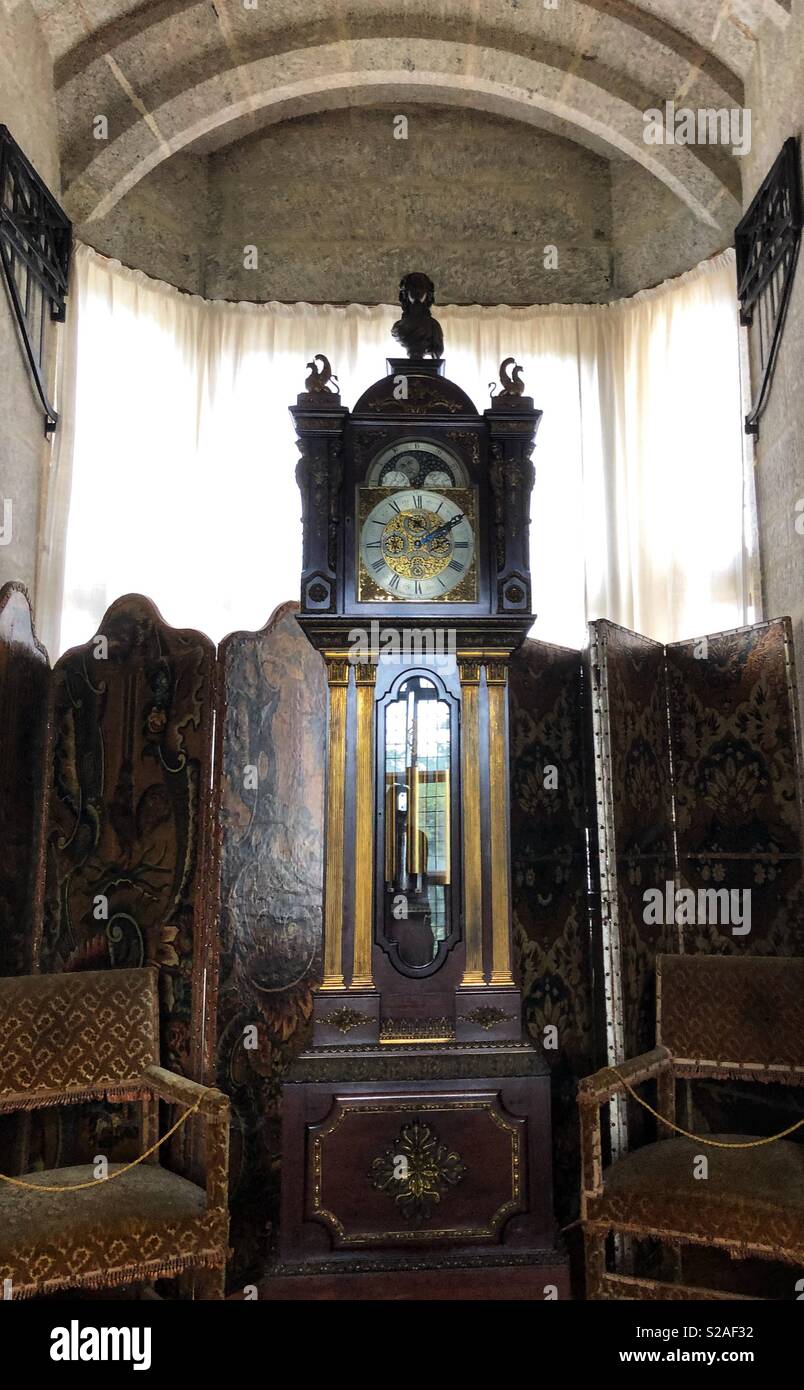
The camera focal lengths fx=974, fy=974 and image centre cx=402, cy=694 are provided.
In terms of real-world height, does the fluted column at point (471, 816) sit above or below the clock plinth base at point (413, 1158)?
above

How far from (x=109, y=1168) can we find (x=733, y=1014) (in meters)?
2.05

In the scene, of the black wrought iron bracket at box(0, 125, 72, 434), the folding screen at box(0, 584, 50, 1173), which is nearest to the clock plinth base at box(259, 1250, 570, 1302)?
the folding screen at box(0, 584, 50, 1173)

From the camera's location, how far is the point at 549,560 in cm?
466

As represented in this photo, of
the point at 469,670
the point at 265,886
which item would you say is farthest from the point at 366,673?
the point at 265,886

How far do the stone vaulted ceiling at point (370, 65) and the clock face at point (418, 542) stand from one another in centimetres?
234

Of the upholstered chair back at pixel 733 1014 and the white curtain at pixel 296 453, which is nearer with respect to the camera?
the upholstered chair back at pixel 733 1014

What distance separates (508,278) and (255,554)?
197cm

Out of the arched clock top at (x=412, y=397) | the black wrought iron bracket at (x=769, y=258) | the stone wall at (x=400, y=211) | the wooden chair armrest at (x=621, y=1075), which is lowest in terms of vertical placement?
the wooden chair armrest at (x=621, y=1075)

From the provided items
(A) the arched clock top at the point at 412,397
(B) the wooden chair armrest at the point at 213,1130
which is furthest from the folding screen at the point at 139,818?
(A) the arched clock top at the point at 412,397

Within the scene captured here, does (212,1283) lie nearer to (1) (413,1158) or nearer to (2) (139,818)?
(1) (413,1158)

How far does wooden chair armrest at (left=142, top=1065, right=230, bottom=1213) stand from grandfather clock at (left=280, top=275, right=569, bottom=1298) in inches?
7.0

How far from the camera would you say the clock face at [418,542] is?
124 inches

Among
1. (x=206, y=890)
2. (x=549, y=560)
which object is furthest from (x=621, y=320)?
(x=206, y=890)

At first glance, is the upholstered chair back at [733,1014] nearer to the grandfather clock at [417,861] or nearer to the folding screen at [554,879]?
the folding screen at [554,879]
